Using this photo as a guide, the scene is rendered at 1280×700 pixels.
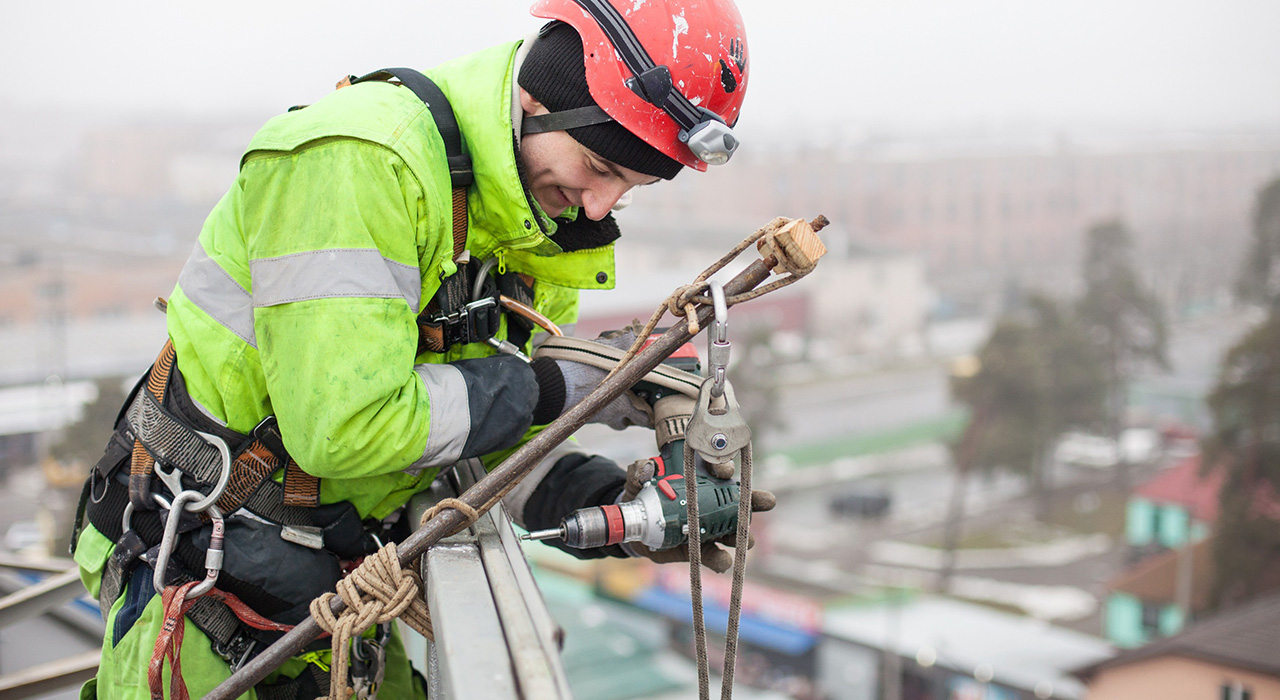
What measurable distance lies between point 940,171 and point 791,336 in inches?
509

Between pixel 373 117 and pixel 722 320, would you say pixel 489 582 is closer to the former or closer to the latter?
pixel 722 320

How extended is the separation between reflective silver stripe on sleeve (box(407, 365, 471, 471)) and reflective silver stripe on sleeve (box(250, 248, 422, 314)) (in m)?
0.19

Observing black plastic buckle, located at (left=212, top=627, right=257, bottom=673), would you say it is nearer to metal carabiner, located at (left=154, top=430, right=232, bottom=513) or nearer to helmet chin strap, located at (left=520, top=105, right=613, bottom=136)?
metal carabiner, located at (left=154, top=430, right=232, bottom=513)

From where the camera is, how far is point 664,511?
177 centimetres

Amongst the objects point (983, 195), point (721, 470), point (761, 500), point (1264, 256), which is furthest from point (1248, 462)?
point (983, 195)

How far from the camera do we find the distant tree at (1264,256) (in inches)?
990

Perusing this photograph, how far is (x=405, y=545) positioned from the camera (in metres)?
1.52

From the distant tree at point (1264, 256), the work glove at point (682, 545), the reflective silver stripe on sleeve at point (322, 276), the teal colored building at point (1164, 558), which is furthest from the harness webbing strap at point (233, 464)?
the distant tree at point (1264, 256)

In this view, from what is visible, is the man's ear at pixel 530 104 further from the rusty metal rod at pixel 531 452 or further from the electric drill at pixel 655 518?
the electric drill at pixel 655 518

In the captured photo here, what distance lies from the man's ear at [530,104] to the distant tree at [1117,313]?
26936 millimetres

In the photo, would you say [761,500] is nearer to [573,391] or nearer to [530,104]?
[573,391]

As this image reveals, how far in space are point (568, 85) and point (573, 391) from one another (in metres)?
0.56

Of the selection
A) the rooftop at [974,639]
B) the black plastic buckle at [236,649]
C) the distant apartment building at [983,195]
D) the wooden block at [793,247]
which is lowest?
the rooftop at [974,639]

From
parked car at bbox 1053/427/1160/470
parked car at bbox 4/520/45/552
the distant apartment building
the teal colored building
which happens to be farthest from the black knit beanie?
the distant apartment building
